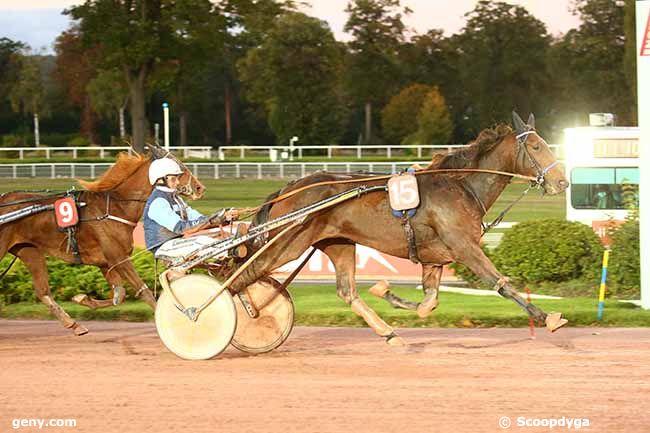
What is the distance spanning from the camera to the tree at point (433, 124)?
1877 inches

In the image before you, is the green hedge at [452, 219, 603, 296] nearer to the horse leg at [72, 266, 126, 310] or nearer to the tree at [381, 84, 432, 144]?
the horse leg at [72, 266, 126, 310]

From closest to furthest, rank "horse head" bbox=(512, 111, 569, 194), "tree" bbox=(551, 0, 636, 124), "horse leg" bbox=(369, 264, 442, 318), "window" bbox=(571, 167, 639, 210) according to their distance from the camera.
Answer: "horse head" bbox=(512, 111, 569, 194) → "horse leg" bbox=(369, 264, 442, 318) → "window" bbox=(571, 167, 639, 210) → "tree" bbox=(551, 0, 636, 124)

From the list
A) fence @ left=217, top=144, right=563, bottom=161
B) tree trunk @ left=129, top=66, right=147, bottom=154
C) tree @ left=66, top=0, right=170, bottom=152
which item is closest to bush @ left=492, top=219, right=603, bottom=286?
tree @ left=66, top=0, right=170, bottom=152

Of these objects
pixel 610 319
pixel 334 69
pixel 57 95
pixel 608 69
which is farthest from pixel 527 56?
pixel 610 319

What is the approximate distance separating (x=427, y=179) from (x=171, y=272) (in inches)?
81.7

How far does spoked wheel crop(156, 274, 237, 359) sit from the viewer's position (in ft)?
26.2

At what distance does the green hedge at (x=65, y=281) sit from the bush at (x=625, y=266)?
17.7 ft

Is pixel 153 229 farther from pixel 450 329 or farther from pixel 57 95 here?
pixel 57 95

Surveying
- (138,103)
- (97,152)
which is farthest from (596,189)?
(97,152)

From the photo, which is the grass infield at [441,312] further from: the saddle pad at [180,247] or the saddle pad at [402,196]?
the saddle pad at [180,247]

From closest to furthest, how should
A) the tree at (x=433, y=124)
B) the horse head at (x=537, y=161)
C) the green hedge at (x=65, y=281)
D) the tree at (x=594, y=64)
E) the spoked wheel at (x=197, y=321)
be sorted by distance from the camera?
the spoked wheel at (x=197, y=321)
the horse head at (x=537, y=161)
the green hedge at (x=65, y=281)
the tree at (x=433, y=124)
the tree at (x=594, y=64)

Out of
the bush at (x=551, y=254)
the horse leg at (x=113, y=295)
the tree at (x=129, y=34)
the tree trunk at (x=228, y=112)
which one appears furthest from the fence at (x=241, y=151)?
the horse leg at (x=113, y=295)

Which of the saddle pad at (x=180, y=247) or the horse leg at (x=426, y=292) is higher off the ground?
the saddle pad at (x=180, y=247)

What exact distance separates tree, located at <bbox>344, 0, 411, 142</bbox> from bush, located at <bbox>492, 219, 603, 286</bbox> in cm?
4034
